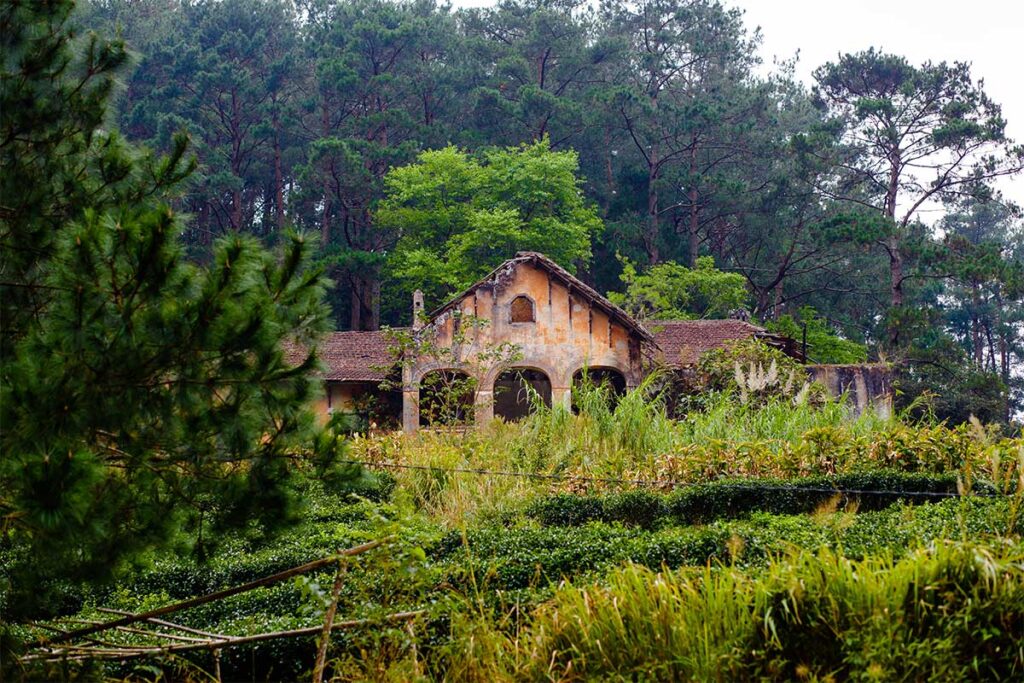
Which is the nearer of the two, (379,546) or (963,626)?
(963,626)

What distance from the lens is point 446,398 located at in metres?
20.2

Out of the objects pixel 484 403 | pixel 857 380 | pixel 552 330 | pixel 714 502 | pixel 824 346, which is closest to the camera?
pixel 714 502

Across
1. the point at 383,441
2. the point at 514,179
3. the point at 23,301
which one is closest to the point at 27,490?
the point at 23,301

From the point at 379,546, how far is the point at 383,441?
979cm

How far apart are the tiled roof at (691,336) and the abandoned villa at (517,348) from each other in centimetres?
6

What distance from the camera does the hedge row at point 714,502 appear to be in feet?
38.5

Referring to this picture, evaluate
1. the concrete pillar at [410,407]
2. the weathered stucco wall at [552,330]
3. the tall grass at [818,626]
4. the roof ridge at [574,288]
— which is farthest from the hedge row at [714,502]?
the roof ridge at [574,288]

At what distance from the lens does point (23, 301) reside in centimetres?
721

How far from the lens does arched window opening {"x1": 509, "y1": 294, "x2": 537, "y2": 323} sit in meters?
23.2

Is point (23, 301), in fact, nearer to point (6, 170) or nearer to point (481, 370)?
point (6, 170)

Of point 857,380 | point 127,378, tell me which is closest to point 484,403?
point 857,380

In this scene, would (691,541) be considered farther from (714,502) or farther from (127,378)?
(127,378)

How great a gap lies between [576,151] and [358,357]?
55.5 feet

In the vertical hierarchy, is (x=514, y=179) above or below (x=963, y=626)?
above
